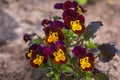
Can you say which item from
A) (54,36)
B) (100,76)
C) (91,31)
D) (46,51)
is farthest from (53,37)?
(100,76)

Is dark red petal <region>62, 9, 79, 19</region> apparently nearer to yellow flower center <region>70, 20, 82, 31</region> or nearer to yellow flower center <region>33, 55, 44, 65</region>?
yellow flower center <region>70, 20, 82, 31</region>

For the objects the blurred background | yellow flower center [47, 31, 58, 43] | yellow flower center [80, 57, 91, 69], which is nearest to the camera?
yellow flower center [80, 57, 91, 69]

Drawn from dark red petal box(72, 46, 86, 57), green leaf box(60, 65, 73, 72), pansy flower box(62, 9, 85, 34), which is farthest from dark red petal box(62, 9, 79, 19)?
green leaf box(60, 65, 73, 72)

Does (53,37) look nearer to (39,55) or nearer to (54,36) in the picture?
(54,36)

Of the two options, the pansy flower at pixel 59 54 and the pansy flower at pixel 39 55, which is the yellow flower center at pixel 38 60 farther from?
the pansy flower at pixel 59 54

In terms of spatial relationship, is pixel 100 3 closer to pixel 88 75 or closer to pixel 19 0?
pixel 19 0

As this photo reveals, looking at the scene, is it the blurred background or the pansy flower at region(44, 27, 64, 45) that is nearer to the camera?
the pansy flower at region(44, 27, 64, 45)
